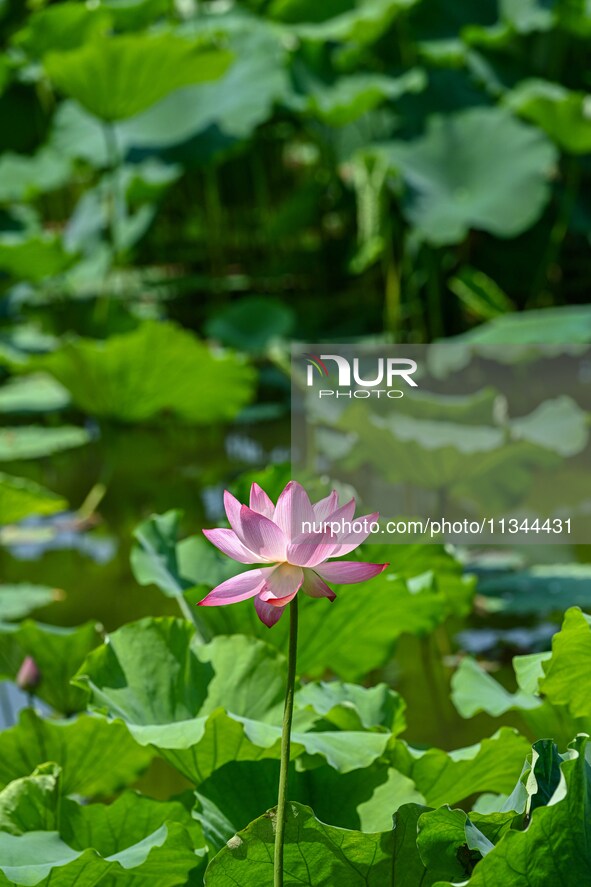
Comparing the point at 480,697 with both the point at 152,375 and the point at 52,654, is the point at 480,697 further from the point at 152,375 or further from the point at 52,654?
the point at 152,375

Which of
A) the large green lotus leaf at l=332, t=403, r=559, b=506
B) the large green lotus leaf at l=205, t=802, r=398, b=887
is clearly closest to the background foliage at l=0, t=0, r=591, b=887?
the large green lotus leaf at l=205, t=802, r=398, b=887

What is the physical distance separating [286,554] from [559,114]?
9.51ft

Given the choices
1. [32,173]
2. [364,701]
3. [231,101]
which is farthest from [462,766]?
[32,173]

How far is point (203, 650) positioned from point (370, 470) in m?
0.91

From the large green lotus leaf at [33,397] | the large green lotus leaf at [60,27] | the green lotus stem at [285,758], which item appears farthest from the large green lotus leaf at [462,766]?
the large green lotus leaf at [60,27]

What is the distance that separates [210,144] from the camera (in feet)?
12.2

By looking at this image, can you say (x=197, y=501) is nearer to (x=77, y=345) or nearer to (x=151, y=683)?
(x=77, y=345)

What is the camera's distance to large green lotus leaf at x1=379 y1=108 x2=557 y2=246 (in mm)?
3361

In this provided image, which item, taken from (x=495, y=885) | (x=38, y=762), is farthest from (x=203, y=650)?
(x=495, y=885)

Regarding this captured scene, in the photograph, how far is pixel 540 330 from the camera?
2.83 metres

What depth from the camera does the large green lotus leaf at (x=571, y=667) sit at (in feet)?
2.68

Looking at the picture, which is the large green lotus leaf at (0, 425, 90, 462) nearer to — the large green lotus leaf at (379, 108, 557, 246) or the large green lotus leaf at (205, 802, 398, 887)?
the large green lotus leaf at (379, 108, 557, 246)

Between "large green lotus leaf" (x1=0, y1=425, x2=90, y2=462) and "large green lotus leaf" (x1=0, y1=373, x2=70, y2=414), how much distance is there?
56mm

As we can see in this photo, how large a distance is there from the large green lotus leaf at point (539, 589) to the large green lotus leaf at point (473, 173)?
1660 millimetres
